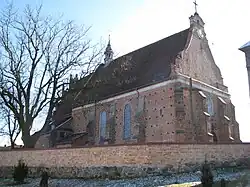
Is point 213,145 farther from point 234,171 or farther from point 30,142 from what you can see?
point 30,142

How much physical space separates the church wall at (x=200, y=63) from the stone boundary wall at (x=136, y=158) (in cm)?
972

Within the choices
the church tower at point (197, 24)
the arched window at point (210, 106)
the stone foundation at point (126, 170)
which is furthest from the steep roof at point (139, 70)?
the stone foundation at point (126, 170)

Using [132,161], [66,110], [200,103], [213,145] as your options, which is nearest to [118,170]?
[132,161]

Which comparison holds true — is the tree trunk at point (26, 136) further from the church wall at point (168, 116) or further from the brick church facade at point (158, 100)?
the church wall at point (168, 116)

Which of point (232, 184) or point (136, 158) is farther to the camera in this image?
point (136, 158)

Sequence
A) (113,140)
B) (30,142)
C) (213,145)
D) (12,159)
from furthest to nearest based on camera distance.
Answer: (113,140)
(30,142)
(12,159)
(213,145)

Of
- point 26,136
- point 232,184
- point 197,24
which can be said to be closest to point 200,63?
point 197,24

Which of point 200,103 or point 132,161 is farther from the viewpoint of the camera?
point 200,103

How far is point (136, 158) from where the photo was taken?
685 inches

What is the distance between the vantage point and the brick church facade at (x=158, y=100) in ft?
82.6

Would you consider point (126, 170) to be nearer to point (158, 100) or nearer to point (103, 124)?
point (158, 100)

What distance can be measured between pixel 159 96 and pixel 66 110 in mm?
15896

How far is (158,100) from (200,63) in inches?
251

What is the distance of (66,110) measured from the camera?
3806cm
